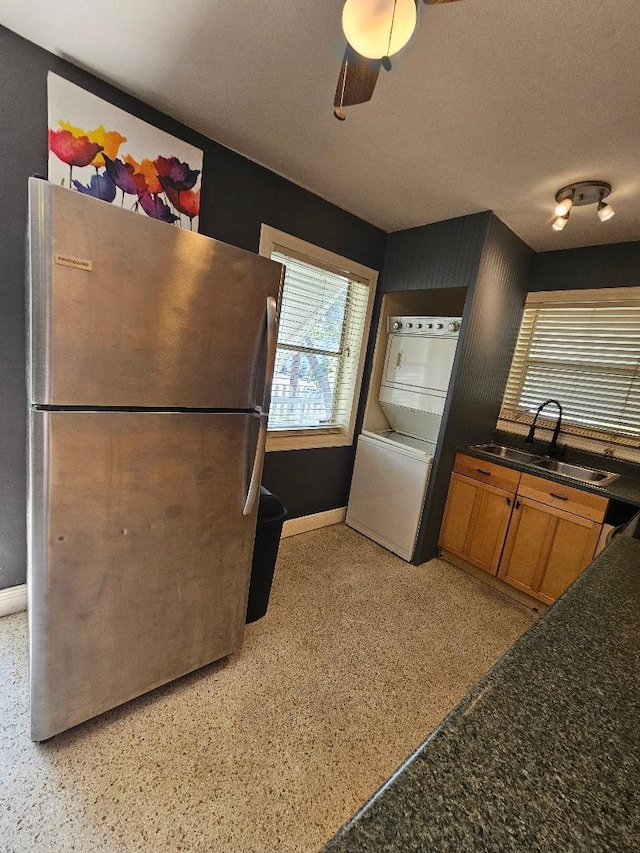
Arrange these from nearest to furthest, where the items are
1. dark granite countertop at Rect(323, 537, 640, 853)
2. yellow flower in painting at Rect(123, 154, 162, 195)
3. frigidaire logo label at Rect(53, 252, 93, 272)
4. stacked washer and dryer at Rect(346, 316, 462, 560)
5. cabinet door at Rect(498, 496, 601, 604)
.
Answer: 1. dark granite countertop at Rect(323, 537, 640, 853)
2. frigidaire logo label at Rect(53, 252, 93, 272)
3. yellow flower in painting at Rect(123, 154, 162, 195)
4. cabinet door at Rect(498, 496, 601, 604)
5. stacked washer and dryer at Rect(346, 316, 462, 560)

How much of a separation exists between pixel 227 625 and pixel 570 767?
1443 mm

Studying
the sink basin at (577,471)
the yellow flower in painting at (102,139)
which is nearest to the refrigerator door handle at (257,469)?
the yellow flower in painting at (102,139)

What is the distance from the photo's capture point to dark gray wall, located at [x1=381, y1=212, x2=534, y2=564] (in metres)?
2.45

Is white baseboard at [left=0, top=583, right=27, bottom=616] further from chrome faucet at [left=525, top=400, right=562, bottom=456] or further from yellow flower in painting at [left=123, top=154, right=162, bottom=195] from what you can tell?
chrome faucet at [left=525, top=400, right=562, bottom=456]

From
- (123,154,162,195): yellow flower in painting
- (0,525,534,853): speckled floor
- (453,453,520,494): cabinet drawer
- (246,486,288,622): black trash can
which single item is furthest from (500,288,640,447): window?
(123,154,162,195): yellow flower in painting

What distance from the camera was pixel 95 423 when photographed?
115cm

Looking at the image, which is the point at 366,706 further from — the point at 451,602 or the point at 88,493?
the point at 88,493

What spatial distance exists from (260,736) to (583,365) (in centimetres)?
305

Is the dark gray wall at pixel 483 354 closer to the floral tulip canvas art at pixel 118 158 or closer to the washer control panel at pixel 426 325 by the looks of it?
the washer control panel at pixel 426 325

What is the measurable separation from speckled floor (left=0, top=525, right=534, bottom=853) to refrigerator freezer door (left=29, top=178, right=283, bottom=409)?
4.12 feet

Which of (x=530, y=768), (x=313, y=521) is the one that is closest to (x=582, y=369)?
(x=313, y=521)

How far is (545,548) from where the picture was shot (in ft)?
7.61

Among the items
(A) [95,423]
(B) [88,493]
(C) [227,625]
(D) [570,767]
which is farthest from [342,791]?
(A) [95,423]

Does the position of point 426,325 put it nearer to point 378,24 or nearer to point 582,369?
point 582,369
